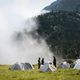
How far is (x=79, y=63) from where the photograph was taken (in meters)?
70.1

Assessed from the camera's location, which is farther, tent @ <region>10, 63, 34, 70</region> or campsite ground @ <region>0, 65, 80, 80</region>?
tent @ <region>10, 63, 34, 70</region>

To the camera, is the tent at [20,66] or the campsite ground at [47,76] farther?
the tent at [20,66]

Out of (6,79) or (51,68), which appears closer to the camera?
(6,79)

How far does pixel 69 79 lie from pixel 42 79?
13.3 ft

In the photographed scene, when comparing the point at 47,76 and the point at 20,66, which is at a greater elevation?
the point at 20,66

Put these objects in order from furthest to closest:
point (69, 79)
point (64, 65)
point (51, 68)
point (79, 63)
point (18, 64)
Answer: point (64, 65) → point (18, 64) → point (79, 63) → point (51, 68) → point (69, 79)

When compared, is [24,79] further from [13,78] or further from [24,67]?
[24,67]

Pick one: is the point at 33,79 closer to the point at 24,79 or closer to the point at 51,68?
the point at 24,79

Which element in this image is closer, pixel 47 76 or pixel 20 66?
pixel 47 76

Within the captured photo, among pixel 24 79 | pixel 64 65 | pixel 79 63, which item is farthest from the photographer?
pixel 64 65

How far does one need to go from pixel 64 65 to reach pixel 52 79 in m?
47.1

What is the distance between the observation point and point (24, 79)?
4094 centimetres

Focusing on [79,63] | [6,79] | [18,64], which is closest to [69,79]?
[6,79]

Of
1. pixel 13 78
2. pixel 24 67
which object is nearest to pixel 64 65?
pixel 24 67
